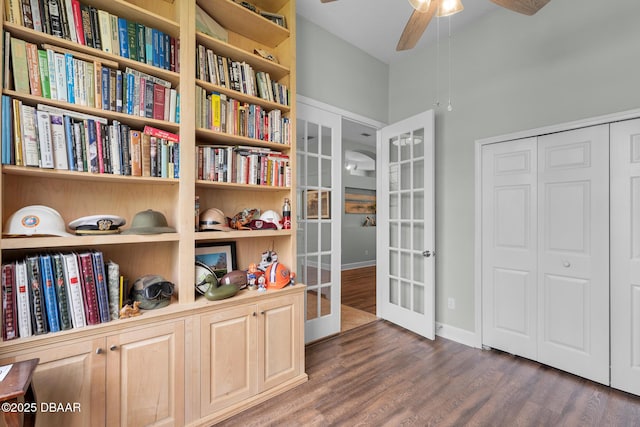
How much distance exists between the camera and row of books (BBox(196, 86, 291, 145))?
184 centimetres

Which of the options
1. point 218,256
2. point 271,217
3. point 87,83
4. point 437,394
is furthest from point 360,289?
point 87,83

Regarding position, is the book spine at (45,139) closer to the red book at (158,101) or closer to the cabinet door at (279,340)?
the red book at (158,101)

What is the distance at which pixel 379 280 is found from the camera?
11.3 ft

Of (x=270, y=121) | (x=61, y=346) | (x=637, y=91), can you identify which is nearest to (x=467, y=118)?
(x=637, y=91)

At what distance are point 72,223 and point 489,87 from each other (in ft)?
10.9

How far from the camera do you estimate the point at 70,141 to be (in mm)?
1406

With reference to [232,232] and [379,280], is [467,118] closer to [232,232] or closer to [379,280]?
[379,280]

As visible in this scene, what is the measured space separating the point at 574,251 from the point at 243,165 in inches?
102

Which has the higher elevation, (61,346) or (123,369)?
(61,346)

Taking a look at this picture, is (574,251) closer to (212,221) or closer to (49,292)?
(212,221)

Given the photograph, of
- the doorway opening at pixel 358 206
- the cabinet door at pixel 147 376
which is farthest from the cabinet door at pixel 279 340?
the doorway opening at pixel 358 206

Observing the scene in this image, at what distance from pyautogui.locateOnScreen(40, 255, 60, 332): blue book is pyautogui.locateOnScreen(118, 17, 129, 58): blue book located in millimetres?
1130

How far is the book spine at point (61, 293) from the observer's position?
1.34 m

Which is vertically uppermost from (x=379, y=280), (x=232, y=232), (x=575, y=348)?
(x=232, y=232)
